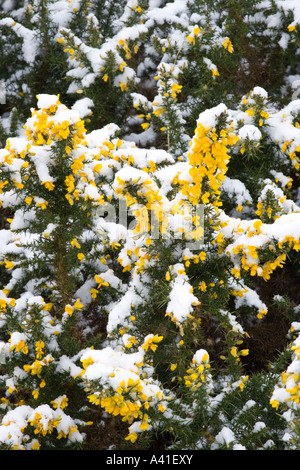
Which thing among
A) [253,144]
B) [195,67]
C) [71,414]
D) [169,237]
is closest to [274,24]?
[195,67]

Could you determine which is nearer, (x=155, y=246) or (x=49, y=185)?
(x=49, y=185)

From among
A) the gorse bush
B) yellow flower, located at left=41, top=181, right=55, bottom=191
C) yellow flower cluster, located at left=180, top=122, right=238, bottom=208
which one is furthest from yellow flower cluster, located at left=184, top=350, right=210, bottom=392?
yellow flower, located at left=41, top=181, right=55, bottom=191

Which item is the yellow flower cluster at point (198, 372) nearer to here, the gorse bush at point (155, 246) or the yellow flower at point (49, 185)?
the gorse bush at point (155, 246)

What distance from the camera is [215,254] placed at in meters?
2.72

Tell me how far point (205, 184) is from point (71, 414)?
5.86 ft

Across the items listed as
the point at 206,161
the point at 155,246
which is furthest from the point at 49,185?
the point at 206,161

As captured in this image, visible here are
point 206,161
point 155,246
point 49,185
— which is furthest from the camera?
point 155,246

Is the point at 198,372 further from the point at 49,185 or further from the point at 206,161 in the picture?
the point at 49,185

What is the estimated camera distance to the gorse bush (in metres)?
2.39

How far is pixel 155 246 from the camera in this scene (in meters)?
2.58

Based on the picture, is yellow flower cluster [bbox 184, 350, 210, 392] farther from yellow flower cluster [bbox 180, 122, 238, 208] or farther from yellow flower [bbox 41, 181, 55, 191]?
yellow flower [bbox 41, 181, 55, 191]

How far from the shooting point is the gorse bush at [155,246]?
2.39 m

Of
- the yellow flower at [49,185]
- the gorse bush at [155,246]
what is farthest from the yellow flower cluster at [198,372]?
the yellow flower at [49,185]

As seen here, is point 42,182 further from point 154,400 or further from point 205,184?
point 154,400
